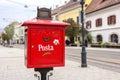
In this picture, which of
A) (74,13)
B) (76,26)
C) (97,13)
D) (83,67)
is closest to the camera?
(83,67)

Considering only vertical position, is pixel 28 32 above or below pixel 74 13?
below

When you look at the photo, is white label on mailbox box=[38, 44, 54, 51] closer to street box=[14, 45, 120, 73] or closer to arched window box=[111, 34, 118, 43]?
street box=[14, 45, 120, 73]

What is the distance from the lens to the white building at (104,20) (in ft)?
148

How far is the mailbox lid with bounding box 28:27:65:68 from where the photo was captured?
5.63 meters

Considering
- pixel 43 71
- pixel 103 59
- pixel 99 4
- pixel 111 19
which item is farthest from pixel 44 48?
pixel 99 4

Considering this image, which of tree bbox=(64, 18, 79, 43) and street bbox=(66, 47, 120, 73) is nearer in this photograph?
street bbox=(66, 47, 120, 73)

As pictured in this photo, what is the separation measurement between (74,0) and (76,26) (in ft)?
37.6

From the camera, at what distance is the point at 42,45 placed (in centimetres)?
566

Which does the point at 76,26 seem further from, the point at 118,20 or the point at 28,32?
the point at 28,32

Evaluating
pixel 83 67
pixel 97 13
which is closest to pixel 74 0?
pixel 97 13

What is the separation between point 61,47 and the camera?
582 centimetres

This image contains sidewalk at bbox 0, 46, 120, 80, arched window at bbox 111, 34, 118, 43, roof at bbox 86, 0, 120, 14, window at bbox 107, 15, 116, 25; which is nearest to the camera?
sidewalk at bbox 0, 46, 120, 80

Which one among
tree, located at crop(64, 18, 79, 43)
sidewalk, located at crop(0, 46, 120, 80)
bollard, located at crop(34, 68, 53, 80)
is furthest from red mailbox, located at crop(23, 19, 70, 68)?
tree, located at crop(64, 18, 79, 43)

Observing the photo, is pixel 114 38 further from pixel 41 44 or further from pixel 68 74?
pixel 41 44
